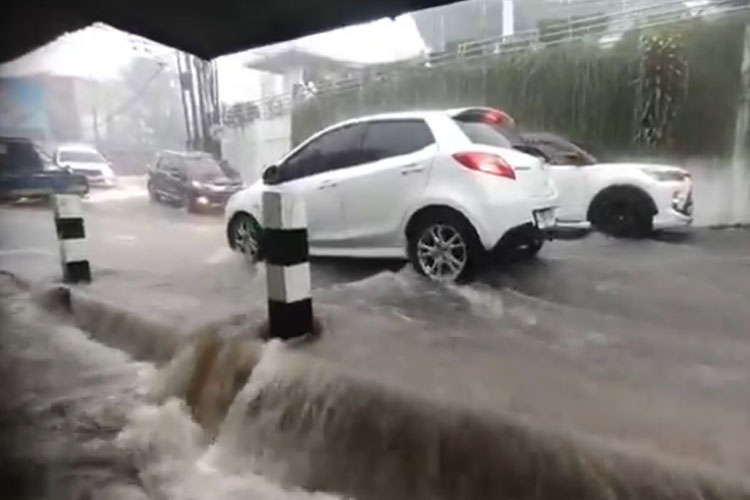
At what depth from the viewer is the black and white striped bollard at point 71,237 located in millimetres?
2689

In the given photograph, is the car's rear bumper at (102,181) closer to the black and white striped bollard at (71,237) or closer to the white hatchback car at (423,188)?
the black and white striped bollard at (71,237)

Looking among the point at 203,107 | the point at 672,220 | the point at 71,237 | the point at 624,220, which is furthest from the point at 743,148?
the point at 71,237

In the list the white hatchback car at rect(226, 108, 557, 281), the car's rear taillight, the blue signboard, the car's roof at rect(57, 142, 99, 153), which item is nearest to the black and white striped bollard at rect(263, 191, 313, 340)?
the white hatchback car at rect(226, 108, 557, 281)

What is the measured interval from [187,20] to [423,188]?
1292mm

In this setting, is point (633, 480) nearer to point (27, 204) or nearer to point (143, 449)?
point (143, 449)

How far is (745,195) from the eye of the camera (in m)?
1.47

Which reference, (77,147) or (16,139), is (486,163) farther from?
(16,139)

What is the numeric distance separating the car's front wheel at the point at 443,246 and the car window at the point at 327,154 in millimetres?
347

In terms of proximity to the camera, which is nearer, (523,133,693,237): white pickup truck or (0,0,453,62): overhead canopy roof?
(523,133,693,237): white pickup truck

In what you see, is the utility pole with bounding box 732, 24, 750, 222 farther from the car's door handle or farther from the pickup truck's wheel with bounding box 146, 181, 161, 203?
the pickup truck's wheel with bounding box 146, 181, 161, 203

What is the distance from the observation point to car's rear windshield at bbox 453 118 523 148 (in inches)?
72.5

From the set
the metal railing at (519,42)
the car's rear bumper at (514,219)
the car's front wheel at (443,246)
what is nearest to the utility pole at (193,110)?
the metal railing at (519,42)

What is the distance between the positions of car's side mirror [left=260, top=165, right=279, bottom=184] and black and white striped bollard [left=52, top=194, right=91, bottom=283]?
3.28 feet

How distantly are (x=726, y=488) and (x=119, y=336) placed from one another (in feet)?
7.19
